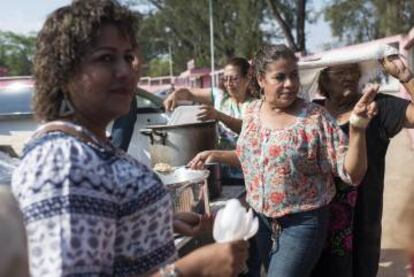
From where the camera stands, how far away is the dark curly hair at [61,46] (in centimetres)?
142

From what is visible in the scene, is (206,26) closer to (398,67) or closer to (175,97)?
(175,97)

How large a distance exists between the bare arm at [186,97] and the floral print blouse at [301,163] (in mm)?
1515

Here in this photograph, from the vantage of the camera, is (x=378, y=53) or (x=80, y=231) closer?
(x=80, y=231)

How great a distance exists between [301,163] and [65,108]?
1622 mm

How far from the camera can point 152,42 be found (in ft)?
169

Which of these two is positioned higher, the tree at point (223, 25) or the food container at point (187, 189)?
the tree at point (223, 25)

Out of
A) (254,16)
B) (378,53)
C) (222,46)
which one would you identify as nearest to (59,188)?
(378,53)

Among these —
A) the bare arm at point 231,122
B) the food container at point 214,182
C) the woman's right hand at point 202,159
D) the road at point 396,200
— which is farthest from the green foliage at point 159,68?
the woman's right hand at point 202,159

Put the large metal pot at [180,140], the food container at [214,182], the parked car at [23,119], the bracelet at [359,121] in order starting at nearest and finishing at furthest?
the bracelet at [359,121] < the large metal pot at [180,140] < the food container at [214,182] < the parked car at [23,119]

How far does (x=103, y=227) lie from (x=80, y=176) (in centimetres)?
12

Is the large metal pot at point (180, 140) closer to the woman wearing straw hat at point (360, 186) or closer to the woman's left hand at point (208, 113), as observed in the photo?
the woman's left hand at point (208, 113)

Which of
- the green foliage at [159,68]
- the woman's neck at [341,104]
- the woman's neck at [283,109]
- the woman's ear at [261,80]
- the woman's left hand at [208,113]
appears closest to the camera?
the woman's neck at [283,109]

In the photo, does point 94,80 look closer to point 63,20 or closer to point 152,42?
point 63,20

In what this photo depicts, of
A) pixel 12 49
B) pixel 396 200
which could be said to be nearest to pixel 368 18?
pixel 396 200
